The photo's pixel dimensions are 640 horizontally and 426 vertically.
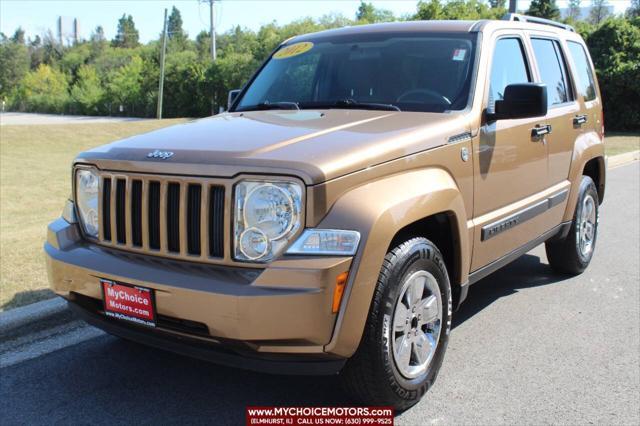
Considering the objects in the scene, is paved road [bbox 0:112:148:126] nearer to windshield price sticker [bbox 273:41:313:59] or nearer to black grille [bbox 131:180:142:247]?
windshield price sticker [bbox 273:41:313:59]

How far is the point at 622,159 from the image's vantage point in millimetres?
14977

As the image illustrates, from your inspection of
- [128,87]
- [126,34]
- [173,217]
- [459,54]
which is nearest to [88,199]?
[173,217]

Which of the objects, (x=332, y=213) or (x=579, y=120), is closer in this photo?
(x=332, y=213)

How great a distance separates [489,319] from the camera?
4.48 m

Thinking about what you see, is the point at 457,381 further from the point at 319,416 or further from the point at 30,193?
the point at 30,193

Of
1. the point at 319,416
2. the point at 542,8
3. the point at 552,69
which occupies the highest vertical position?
the point at 542,8

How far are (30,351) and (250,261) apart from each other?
2.04 metres

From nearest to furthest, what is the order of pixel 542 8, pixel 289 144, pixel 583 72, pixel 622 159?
pixel 289 144
pixel 583 72
pixel 622 159
pixel 542 8

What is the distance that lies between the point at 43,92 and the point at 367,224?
9775 cm

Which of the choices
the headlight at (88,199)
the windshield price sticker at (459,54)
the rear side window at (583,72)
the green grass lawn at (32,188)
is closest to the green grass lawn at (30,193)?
the green grass lawn at (32,188)

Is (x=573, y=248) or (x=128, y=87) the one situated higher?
(x=128, y=87)

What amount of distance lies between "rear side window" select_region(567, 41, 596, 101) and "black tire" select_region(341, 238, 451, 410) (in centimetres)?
305

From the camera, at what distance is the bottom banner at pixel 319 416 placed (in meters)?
3.01

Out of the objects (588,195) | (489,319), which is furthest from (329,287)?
(588,195)
